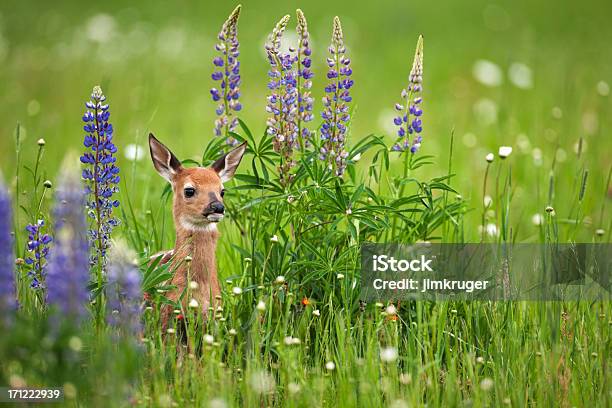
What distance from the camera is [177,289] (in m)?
4.44

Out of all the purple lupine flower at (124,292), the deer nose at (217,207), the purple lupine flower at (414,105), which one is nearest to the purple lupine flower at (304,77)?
the purple lupine flower at (414,105)

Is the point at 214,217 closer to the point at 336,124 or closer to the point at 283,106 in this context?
the point at 283,106

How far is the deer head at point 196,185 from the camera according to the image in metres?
4.41

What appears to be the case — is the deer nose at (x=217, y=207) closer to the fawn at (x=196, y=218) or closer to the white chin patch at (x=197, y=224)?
the fawn at (x=196, y=218)

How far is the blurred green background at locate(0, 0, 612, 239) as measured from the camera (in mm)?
8555

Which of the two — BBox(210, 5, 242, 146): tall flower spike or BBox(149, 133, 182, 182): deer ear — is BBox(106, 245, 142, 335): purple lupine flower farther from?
BBox(210, 5, 242, 146): tall flower spike

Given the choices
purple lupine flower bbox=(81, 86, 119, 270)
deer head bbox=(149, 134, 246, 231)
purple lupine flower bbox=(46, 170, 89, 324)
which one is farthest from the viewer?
deer head bbox=(149, 134, 246, 231)

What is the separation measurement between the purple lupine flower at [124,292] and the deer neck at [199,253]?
0.45m

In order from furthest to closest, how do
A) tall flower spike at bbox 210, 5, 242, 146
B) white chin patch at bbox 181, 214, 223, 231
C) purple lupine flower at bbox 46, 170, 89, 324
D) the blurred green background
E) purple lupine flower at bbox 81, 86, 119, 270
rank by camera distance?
the blurred green background < tall flower spike at bbox 210, 5, 242, 146 < white chin patch at bbox 181, 214, 223, 231 < purple lupine flower at bbox 81, 86, 119, 270 < purple lupine flower at bbox 46, 170, 89, 324

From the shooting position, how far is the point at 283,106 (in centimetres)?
469

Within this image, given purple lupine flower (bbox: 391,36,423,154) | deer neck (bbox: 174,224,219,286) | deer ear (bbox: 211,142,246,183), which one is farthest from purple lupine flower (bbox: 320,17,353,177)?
deer neck (bbox: 174,224,219,286)

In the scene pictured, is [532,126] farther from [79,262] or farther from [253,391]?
[79,262]

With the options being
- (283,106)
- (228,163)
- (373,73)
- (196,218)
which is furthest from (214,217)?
(373,73)

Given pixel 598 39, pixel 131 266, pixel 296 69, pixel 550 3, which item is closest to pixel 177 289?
pixel 131 266
